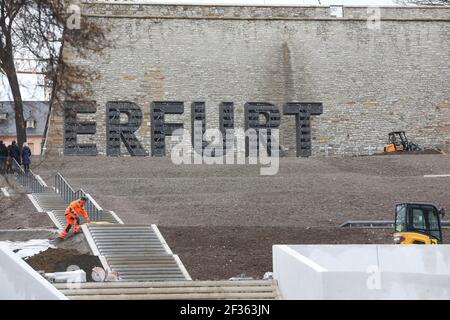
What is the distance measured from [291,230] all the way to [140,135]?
22.7 meters

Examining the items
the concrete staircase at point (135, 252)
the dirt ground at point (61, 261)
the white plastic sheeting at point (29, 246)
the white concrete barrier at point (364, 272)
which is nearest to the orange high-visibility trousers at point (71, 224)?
the concrete staircase at point (135, 252)

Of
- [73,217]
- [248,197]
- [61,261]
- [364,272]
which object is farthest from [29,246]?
[364,272]

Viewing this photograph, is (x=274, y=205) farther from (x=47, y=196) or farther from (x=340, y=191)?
(x=47, y=196)

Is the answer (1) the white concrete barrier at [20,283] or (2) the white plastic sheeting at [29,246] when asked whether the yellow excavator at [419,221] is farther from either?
(1) the white concrete barrier at [20,283]

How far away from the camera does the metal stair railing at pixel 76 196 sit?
85.9ft

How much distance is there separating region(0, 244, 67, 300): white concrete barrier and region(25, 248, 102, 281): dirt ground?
585 centimetres

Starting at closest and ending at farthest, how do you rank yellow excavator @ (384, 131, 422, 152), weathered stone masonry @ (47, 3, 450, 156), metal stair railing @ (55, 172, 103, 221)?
metal stair railing @ (55, 172, 103, 221), yellow excavator @ (384, 131, 422, 152), weathered stone masonry @ (47, 3, 450, 156)

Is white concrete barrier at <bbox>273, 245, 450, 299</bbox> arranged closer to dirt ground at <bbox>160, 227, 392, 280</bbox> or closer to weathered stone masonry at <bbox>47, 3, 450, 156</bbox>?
dirt ground at <bbox>160, 227, 392, 280</bbox>

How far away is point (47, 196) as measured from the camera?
2920 centimetres

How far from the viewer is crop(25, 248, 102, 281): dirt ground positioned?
64.8 ft

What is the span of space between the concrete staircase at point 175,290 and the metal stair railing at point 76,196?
9.47m

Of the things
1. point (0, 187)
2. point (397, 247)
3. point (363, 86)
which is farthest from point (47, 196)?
point (363, 86)

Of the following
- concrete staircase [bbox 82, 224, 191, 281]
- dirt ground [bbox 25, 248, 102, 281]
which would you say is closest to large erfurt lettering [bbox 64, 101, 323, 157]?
concrete staircase [bbox 82, 224, 191, 281]

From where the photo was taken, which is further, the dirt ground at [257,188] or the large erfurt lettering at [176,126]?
the large erfurt lettering at [176,126]
